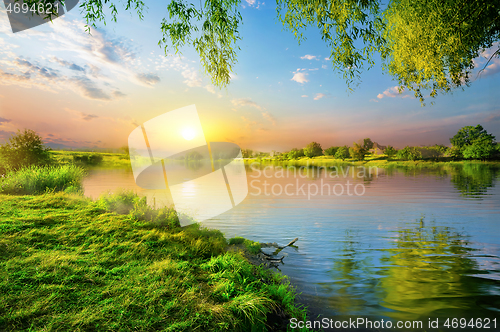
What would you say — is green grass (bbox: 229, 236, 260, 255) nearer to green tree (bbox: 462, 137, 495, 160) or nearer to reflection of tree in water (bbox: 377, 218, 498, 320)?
reflection of tree in water (bbox: 377, 218, 498, 320)

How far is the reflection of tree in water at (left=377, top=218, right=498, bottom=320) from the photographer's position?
547 cm

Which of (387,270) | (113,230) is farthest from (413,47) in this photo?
(113,230)

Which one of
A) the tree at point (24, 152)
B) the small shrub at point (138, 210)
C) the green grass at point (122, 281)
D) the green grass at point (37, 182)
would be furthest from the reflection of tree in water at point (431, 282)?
the tree at point (24, 152)

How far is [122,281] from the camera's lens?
15.1 feet

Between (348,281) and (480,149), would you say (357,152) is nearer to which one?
(480,149)

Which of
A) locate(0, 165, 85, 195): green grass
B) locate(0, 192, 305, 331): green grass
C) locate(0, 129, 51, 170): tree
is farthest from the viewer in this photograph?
locate(0, 129, 51, 170): tree

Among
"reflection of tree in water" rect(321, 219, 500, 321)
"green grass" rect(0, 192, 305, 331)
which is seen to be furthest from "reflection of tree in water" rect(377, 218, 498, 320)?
"green grass" rect(0, 192, 305, 331)

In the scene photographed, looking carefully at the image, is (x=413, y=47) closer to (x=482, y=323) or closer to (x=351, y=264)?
(x=351, y=264)

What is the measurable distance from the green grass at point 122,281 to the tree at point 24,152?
37.2 ft

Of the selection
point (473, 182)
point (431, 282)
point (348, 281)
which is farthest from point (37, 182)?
point (473, 182)

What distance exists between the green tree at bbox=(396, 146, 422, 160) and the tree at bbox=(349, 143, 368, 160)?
15.4 m

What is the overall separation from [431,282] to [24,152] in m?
22.4

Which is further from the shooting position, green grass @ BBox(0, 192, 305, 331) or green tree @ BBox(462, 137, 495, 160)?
green tree @ BBox(462, 137, 495, 160)

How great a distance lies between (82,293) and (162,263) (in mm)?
1512
